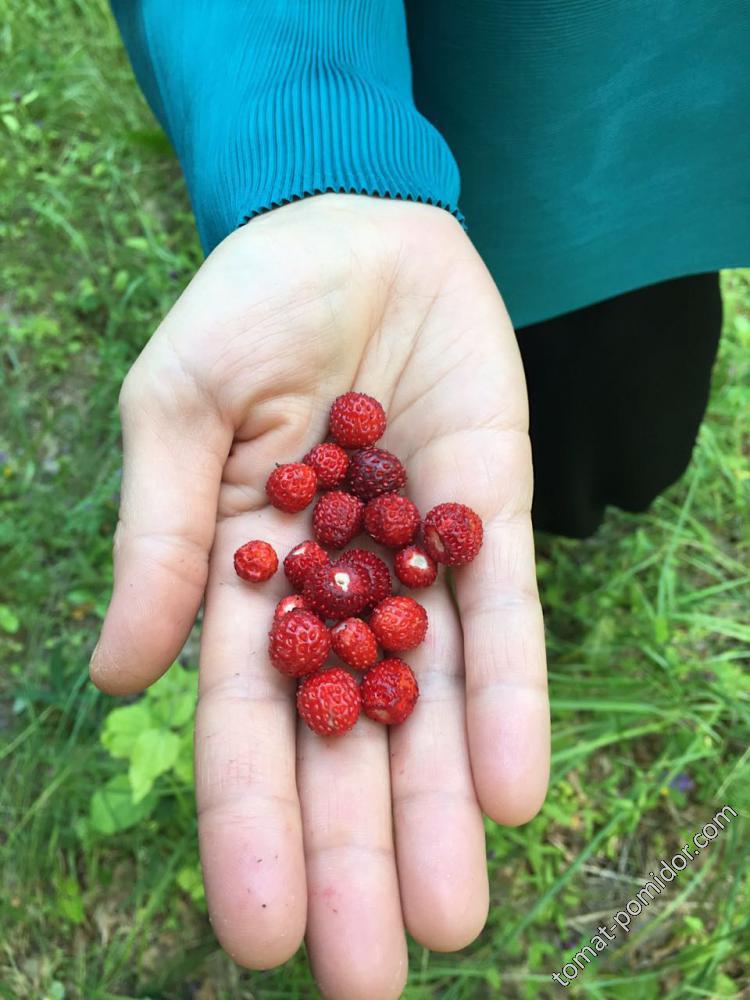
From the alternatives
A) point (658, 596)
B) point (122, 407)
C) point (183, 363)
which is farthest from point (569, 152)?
point (658, 596)

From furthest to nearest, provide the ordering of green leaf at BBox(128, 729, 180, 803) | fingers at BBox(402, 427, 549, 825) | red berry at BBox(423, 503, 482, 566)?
1. green leaf at BBox(128, 729, 180, 803)
2. red berry at BBox(423, 503, 482, 566)
3. fingers at BBox(402, 427, 549, 825)

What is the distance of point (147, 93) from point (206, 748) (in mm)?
2066

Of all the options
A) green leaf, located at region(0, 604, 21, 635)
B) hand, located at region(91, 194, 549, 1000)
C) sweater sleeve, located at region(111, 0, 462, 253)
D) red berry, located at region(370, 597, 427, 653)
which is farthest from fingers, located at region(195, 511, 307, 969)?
green leaf, located at region(0, 604, 21, 635)

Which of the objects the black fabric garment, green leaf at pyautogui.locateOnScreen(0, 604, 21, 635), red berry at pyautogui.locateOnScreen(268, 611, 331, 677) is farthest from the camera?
green leaf at pyautogui.locateOnScreen(0, 604, 21, 635)

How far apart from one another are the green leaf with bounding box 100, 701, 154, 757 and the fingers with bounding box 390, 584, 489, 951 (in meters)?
0.94

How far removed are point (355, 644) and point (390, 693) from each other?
205 millimetres

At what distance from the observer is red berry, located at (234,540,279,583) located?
6.23ft

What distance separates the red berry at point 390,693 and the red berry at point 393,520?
338 mm

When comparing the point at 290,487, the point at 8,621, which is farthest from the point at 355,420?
the point at 8,621

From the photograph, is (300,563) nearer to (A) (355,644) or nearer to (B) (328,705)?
(A) (355,644)

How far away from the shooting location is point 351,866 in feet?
5.35

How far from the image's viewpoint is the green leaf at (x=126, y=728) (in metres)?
2.44

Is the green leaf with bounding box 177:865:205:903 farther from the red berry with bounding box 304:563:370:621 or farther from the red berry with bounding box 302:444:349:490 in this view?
the red berry with bounding box 302:444:349:490

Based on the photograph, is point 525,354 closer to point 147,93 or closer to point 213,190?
point 213,190
